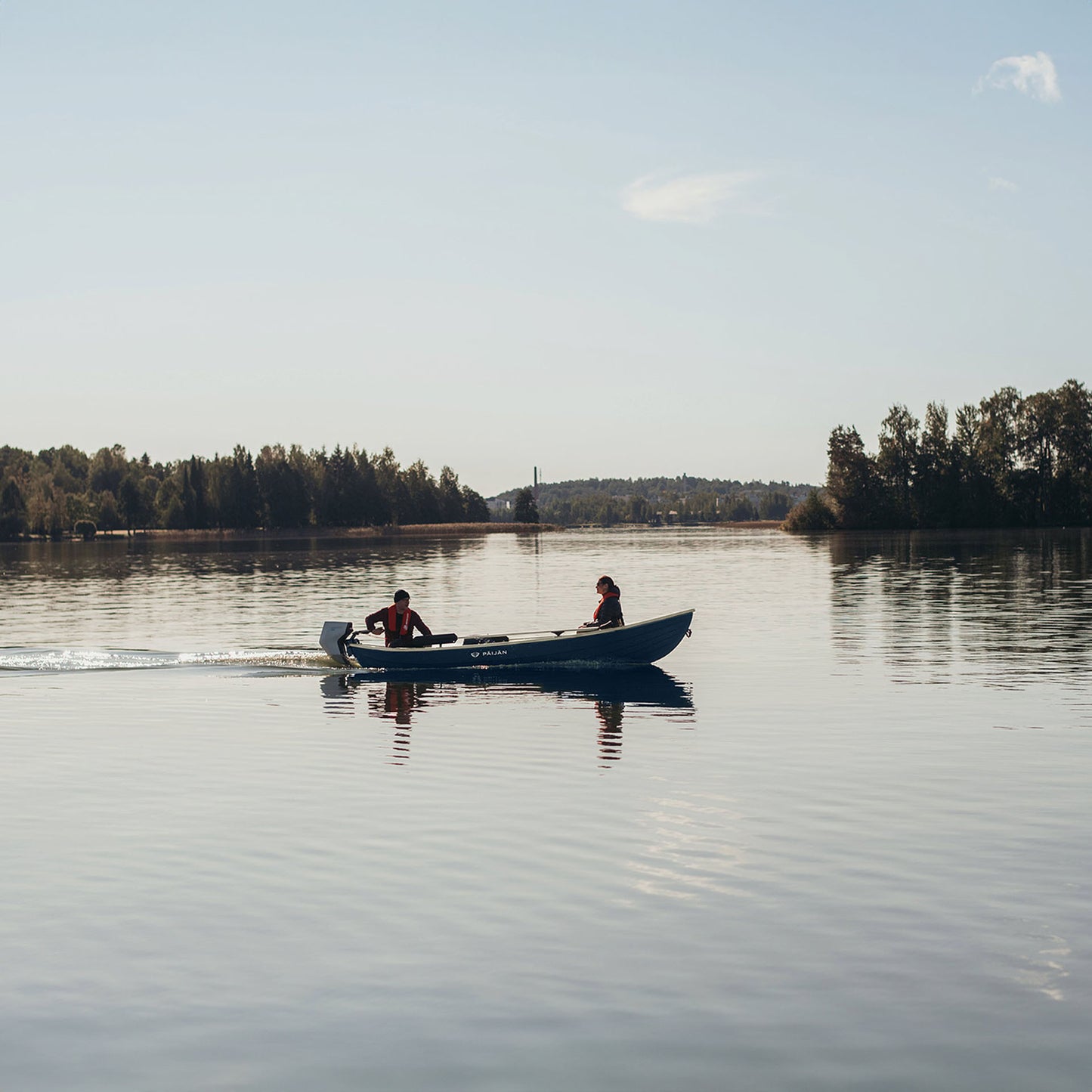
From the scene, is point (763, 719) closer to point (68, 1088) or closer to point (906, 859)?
→ point (906, 859)

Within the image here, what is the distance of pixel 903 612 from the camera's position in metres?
→ 50.6

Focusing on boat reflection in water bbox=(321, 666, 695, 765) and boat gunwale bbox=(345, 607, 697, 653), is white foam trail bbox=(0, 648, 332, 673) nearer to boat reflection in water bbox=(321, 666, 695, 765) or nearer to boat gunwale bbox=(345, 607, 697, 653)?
boat reflection in water bbox=(321, 666, 695, 765)

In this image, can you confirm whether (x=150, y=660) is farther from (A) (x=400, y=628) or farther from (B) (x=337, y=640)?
(A) (x=400, y=628)

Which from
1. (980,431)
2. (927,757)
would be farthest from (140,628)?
(980,431)

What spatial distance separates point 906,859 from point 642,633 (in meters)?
18.7

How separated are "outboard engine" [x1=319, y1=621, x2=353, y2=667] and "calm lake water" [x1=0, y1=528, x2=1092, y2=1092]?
202 centimetres

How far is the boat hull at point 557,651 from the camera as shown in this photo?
32.3m

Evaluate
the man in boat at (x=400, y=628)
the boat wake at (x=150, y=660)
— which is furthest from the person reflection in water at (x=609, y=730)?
the boat wake at (x=150, y=660)

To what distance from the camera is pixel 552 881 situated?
43.9ft

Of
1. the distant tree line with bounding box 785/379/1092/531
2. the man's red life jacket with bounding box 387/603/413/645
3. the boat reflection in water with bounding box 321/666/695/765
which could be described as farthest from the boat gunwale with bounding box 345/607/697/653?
the distant tree line with bounding box 785/379/1092/531

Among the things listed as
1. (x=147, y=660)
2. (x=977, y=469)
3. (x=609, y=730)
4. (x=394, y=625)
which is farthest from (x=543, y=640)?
(x=977, y=469)

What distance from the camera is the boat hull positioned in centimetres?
3231

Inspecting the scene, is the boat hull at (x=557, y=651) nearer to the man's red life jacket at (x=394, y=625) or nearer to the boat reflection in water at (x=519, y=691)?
the boat reflection in water at (x=519, y=691)

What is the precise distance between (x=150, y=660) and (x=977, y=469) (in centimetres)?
15982
